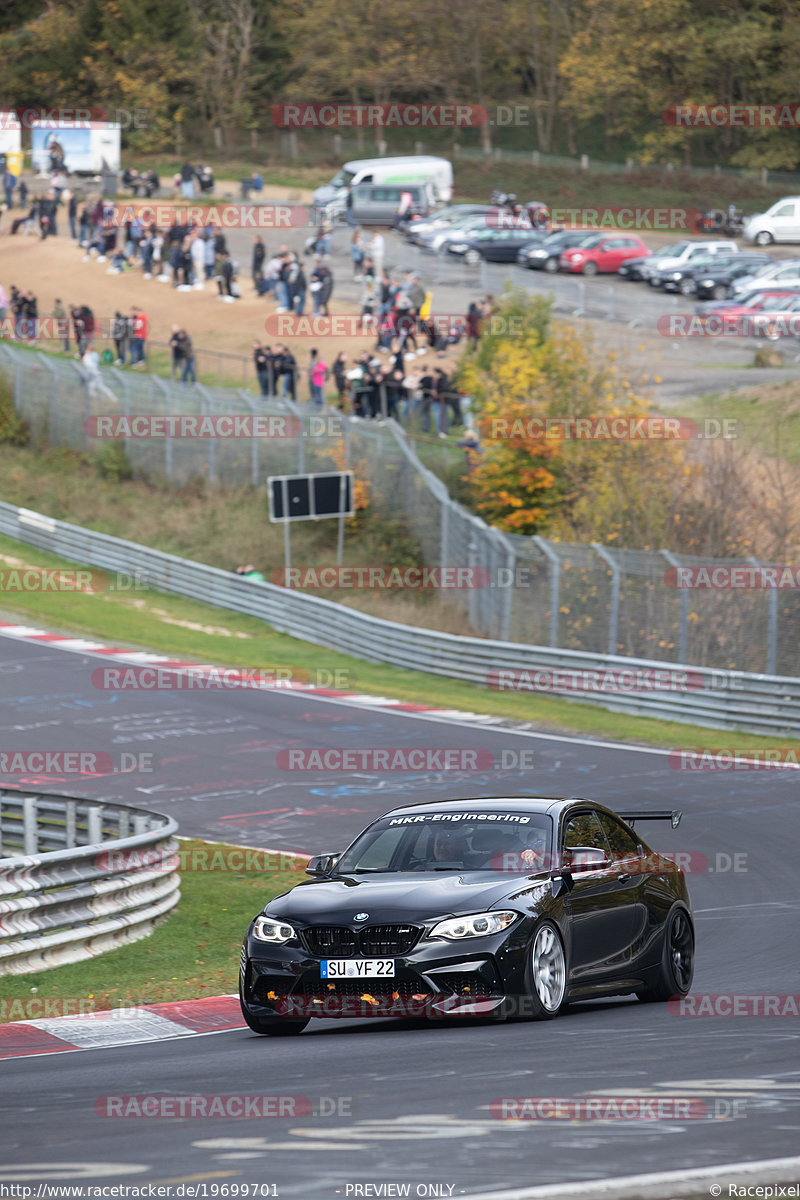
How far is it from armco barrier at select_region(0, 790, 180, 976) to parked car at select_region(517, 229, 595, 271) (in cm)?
4332

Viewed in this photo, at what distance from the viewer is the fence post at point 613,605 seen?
91.0 feet

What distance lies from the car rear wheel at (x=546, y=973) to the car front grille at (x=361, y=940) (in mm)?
670

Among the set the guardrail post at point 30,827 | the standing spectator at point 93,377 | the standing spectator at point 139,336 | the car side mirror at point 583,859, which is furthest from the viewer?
the standing spectator at point 139,336

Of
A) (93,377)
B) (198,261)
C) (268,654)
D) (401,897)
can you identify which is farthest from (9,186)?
(401,897)

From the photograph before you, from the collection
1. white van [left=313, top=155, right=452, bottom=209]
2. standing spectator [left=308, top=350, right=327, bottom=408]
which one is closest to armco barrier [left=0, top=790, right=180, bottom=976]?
standing spectator [left=308, top=350, right=327, bottom=408]

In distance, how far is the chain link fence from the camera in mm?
26641

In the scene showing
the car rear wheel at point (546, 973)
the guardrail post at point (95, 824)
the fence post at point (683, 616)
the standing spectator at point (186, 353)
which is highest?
the standing spectator at point (186, 353)

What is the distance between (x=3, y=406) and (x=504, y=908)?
3745 centimetres

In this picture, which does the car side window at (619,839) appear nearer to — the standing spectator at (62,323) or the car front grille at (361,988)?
the car front grille at (361,988)

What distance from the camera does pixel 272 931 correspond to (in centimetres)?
926

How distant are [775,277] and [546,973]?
1733 inches

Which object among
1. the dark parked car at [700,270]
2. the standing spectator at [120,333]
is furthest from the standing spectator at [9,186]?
the dark parked car at [700,270]

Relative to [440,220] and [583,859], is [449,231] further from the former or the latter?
[583,859]

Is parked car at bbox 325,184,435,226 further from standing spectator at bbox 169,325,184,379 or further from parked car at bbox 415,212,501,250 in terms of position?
standing spectator at bbox 169,325,184,379
